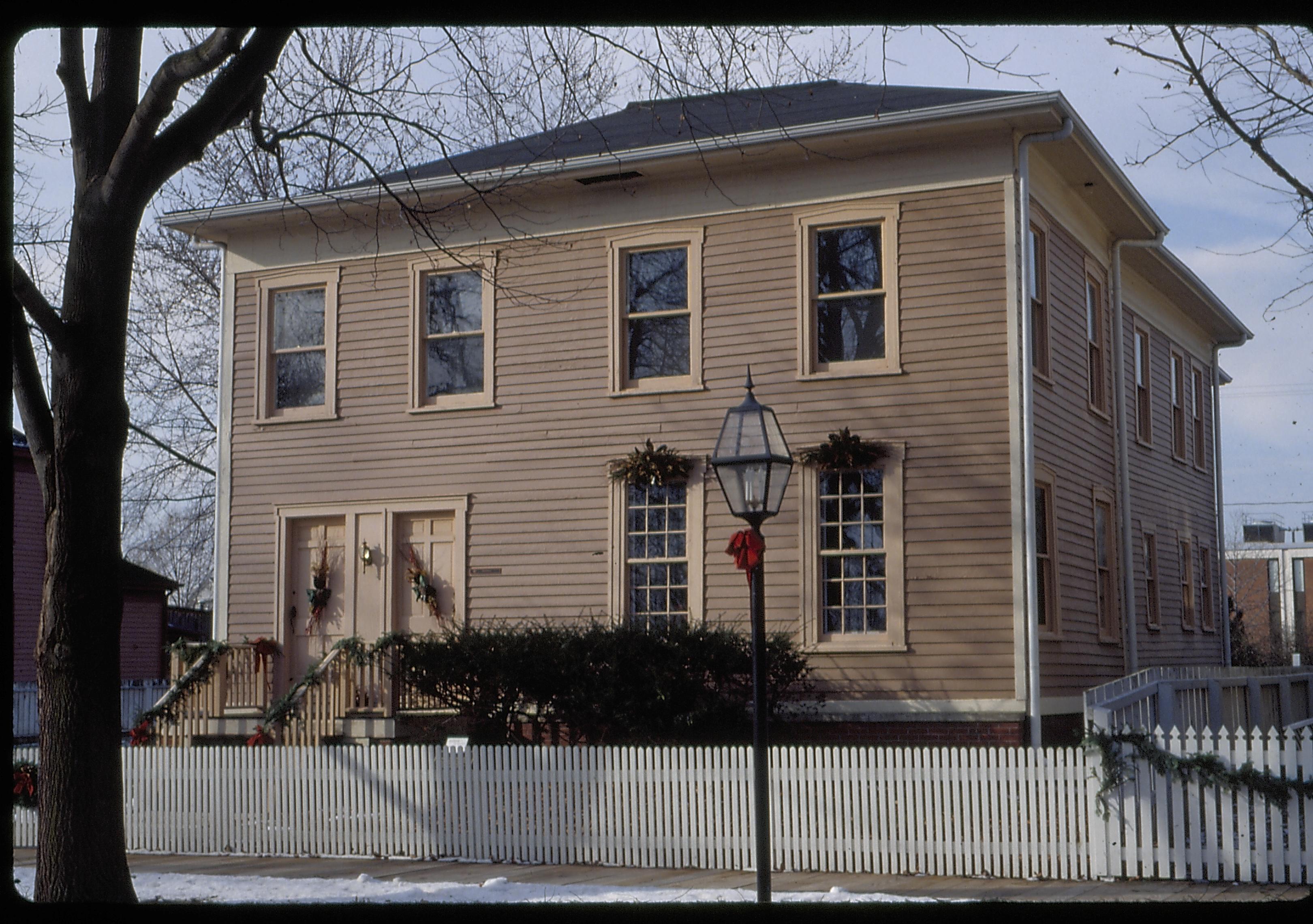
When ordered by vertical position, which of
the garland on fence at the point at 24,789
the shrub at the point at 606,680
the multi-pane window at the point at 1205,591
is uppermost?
the multi-pane window at the point at 1205,591

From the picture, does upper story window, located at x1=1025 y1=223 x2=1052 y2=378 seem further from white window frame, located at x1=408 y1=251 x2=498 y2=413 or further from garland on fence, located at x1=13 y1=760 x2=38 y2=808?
garland on fence, located at x1=13 y1=760 x2=38 y2=808

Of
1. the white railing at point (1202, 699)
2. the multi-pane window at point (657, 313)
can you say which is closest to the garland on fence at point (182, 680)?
the multi-pane window at point (657, 313)

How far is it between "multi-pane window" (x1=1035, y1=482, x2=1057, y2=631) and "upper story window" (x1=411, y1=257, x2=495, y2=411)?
6976 mm

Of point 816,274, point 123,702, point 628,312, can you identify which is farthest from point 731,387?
point 123,702

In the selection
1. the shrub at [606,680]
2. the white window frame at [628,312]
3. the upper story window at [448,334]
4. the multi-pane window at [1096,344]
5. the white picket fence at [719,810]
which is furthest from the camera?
the multi-pane window at [1096,344]

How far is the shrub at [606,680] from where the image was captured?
14.8m

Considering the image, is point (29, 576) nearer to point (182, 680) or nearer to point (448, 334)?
point (182, 680)

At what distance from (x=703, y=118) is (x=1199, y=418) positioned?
11.4 meters

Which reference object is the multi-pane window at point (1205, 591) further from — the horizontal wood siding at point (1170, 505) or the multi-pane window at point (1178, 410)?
the multi-pane window at point (1178, 410)

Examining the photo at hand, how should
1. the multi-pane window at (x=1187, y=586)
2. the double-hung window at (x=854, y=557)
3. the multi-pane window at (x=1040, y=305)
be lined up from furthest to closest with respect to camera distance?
the multi-pane window at (x=1187, y=586) < the multi-pane window at (x=1040, y=305) < the double-hung window at (x=854, y=557)

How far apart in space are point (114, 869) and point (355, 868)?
3.75 m

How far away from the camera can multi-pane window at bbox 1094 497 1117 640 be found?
1920 centimetres

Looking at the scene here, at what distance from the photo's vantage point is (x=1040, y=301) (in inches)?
691

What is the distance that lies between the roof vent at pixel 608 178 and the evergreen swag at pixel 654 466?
321 centimetres
